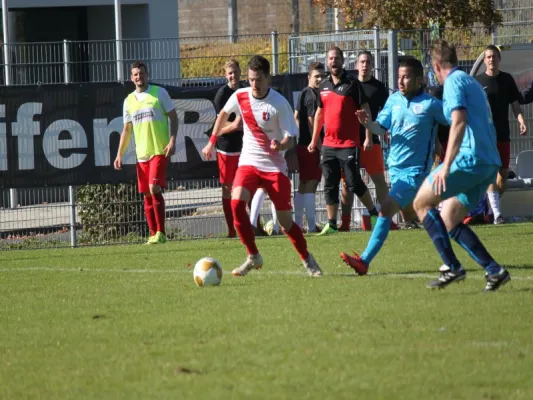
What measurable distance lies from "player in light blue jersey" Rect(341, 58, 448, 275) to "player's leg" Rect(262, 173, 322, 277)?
17.8 inches

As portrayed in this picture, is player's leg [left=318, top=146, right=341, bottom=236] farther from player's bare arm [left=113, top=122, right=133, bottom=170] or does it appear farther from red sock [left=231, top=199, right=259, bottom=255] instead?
red sock [left=231, top=199, right=259, bottom=255]

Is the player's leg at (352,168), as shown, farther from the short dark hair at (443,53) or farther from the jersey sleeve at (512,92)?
the short dark hair at (443,53)

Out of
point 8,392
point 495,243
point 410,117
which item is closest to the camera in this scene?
point 8,392

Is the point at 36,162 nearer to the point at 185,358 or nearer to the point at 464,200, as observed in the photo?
the point at 464,200

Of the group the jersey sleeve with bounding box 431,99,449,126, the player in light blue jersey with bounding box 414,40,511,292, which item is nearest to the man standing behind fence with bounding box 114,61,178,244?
the jersey sleeve with bounding box 431,99,449,126

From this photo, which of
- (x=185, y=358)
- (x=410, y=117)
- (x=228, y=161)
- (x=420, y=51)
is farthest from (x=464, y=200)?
(x=420, y=51)

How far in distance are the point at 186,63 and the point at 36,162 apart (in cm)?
486

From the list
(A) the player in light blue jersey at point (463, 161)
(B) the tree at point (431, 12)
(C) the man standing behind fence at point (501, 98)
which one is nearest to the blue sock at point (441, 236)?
(A) the player in light blue jersey at point (463, 161)

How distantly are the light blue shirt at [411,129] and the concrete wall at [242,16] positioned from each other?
125ft

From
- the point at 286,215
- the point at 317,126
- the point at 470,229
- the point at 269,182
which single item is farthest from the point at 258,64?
the point at 317,126

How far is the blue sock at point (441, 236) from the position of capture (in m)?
9.84

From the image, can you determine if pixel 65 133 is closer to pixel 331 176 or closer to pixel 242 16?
pixel 331 176

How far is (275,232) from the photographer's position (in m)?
17.3

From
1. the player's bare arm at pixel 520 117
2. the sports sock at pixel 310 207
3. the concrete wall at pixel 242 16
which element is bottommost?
the sports sock at pixel 310 207
